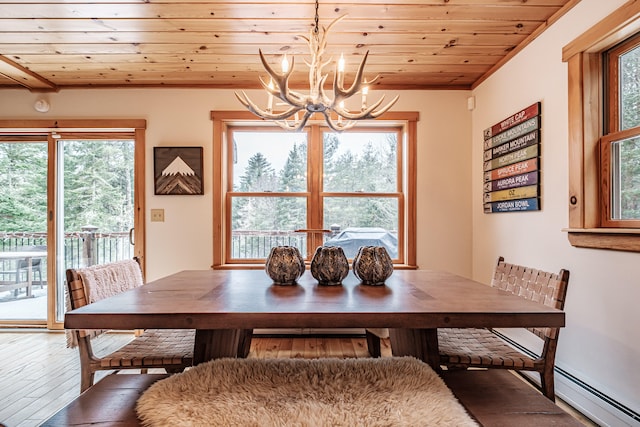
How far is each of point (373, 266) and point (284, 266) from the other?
15.8 inches

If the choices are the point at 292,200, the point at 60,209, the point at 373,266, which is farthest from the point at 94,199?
the point at 373,266

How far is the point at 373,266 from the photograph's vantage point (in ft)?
5.09

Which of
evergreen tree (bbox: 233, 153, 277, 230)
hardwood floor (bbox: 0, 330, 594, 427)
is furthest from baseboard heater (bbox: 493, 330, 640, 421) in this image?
evergreen tree (bbox: 233, 153, 277, 230)

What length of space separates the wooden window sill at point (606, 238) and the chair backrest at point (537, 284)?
33 centimetres

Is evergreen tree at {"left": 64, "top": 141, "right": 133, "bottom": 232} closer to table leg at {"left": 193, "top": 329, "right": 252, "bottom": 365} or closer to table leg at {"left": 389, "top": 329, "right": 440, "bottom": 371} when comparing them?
table leg at {"left": 193, "top": 329, "right": 252, "bottom": 365}

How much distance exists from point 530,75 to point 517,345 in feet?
6.34

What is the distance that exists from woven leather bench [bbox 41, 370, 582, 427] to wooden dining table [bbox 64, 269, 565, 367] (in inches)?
8.7

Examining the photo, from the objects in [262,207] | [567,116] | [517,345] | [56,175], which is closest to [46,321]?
[56,175]

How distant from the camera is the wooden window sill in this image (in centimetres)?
156

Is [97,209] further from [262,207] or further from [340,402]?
[340,402]

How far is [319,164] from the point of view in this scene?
325cm

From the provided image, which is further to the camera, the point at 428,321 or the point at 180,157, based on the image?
the point at 180,157

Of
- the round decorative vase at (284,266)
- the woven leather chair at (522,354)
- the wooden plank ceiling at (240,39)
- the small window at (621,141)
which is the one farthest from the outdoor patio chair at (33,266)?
the small window at (621,141)

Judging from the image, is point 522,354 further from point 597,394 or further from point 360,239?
point 360,239
